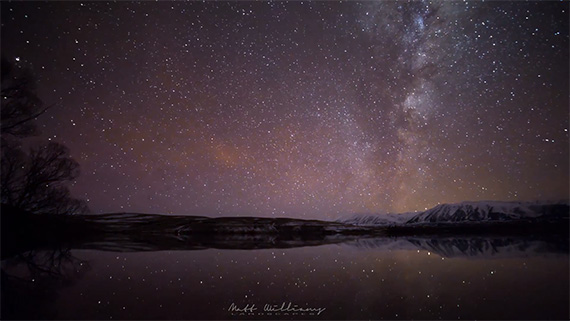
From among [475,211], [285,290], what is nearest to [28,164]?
[285,290]

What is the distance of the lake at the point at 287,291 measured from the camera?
4.41 metres

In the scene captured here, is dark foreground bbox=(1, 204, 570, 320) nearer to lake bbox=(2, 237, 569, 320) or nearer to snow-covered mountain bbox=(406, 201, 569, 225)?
lake bbox=(2, 237, 569, 320)

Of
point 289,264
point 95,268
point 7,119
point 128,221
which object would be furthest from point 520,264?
point 128,221

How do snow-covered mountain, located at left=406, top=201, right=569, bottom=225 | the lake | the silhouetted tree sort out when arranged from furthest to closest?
snow-covered mountain, located at left=406, top=201, right=569, bottom=225
the silhouetted tree
the lake

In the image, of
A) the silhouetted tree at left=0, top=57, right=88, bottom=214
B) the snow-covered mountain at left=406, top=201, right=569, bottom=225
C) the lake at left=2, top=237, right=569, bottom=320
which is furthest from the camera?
the snow-covered mountain at left=406, top=201, right=569, bottom=225

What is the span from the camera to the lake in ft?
14.5

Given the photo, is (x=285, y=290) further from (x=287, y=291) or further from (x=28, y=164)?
(x=28, y=164)

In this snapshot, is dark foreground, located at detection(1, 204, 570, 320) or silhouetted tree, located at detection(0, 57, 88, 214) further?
silhouetted tree, located at detection(0, 57, 88, 214)

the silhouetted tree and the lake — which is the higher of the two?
the silhouetted tree

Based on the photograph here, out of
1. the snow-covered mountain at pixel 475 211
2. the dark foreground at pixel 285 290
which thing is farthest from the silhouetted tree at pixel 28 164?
the snow-covered mountain at pixel 475 211

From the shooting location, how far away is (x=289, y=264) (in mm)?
9086

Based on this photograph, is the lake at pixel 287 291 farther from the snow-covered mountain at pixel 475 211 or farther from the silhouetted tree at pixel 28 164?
the snow-covered mountain at pixel 475 211

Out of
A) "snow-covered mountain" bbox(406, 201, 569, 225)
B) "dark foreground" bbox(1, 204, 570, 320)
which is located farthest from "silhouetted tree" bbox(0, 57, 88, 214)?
"snow-covered mountain" bbox(406, 201, 569, 225)

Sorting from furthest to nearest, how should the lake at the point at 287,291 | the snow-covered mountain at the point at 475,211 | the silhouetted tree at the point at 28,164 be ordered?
the snow-covered mountain at the point at 475,211 → the silhouetted tree at the point at 28,164 → the lake at the point at 287,291
